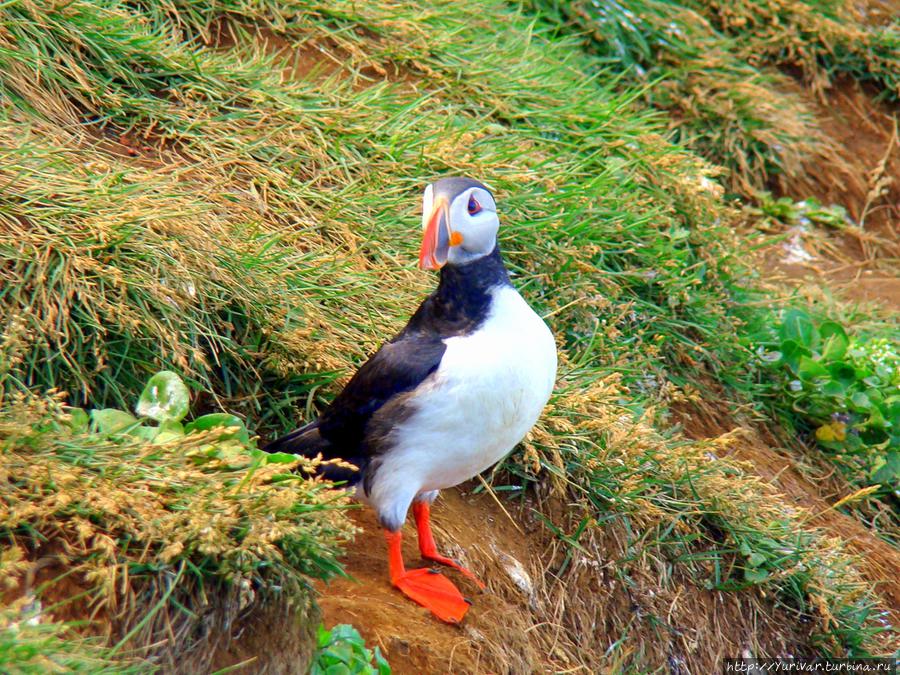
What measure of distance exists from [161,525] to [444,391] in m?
0.89

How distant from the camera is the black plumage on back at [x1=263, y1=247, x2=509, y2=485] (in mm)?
3225

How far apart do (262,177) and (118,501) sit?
221cm

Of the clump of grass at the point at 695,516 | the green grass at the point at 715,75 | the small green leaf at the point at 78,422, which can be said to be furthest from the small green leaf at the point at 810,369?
the small green leaf at the point at 78,422

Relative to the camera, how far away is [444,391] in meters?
3.13

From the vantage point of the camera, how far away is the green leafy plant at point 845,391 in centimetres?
495

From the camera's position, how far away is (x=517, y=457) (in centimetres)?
394

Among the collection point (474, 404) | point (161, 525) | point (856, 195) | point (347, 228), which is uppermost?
point (161, 525)

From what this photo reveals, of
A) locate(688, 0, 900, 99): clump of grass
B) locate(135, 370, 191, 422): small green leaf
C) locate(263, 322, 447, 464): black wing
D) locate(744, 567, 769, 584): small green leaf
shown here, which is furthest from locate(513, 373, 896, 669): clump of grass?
locate(688, 0, 900, 99): clump of grass

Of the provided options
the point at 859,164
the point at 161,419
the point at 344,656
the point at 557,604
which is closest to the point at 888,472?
the point at 557,604

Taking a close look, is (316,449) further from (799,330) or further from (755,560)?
(799,330)

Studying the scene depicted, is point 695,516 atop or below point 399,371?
below

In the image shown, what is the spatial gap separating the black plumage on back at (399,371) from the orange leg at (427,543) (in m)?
0.27

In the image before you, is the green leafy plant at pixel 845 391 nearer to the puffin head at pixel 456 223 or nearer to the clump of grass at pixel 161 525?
the puffin head at pixel 456 223

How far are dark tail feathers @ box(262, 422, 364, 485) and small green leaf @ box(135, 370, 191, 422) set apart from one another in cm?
36
